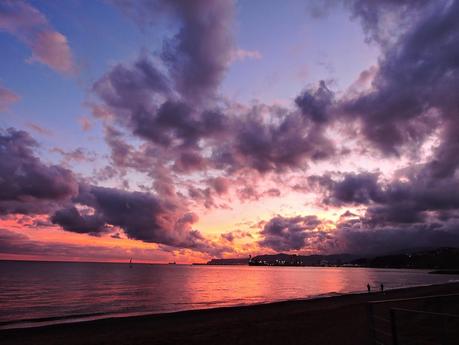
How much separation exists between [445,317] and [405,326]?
115 inches

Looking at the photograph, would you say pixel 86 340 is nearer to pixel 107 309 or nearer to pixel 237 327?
pixel 237 327

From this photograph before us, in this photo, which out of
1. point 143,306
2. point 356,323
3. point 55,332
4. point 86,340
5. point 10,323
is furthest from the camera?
point 143,306

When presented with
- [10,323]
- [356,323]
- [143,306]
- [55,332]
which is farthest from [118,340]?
[143,306]

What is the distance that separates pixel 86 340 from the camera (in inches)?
826

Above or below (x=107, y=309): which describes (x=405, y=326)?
above

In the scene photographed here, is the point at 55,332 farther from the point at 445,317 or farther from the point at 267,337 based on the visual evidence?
the point at 445,317

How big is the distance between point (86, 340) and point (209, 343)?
776 centimetres

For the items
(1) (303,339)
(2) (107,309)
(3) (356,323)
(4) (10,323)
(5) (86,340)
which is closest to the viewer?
(1) (303,339)

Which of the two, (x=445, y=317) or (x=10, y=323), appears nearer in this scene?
(x=445, y=317)

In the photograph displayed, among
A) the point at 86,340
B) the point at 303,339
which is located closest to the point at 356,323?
the point at 303,339

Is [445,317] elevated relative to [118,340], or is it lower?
elevated

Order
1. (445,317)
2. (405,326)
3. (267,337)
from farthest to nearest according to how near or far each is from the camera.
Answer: (267,337) < (405,326) < (445,317)

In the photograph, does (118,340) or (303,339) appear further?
(118,340)

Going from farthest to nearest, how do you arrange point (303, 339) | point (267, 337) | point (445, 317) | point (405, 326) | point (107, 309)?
point (107, 309), point (267, 337), point (303, 339), point (405, 326), point (445, 317)
